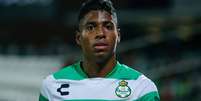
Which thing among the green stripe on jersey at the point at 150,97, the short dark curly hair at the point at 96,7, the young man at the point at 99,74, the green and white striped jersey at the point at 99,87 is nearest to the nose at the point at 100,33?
the young man at the point at 99,74

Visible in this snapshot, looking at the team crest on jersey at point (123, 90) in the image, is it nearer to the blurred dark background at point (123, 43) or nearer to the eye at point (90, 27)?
the eye at point (90, 27)

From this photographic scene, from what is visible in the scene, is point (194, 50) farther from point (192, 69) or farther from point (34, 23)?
point (34, 23)

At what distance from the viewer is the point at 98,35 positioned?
3.09 m

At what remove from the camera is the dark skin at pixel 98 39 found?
309 cm

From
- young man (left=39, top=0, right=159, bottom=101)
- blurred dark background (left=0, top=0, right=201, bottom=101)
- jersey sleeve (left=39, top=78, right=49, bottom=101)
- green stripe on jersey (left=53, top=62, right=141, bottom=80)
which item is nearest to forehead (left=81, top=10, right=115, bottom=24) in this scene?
young man (left=39, top=0, right=159, bottom=101)

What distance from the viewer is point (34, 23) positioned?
10586 mm

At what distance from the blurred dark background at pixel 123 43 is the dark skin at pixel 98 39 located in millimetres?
5364

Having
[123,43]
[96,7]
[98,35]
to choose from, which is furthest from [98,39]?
[123,43]

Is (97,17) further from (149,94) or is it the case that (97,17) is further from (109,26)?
(149,94)

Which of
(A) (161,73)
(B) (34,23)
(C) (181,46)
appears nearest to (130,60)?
(A) (161,73)

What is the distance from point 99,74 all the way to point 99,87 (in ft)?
0.23

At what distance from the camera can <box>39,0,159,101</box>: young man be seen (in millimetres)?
3117

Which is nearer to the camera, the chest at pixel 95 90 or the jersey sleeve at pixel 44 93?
the chest at pixel 95 90

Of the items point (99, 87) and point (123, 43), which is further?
point (123, 43)
